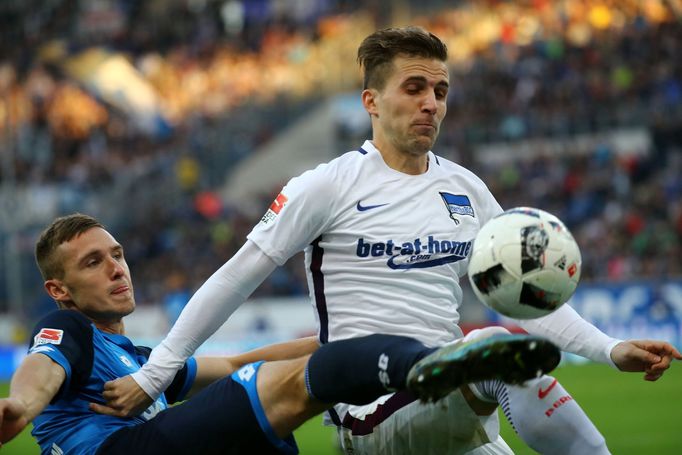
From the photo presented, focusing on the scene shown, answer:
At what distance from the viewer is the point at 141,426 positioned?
179 inches

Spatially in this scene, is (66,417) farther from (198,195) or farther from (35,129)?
(35,129)

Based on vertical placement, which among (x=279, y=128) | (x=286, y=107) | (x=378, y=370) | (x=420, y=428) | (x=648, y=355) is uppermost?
(x=286, y=107)

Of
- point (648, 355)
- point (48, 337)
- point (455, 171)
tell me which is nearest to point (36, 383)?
point (48, 337)

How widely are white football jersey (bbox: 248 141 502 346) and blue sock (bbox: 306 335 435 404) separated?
70 cm

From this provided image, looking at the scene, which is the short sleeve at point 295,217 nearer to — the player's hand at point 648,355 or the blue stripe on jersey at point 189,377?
the blue stripe on jersey at point 189,377

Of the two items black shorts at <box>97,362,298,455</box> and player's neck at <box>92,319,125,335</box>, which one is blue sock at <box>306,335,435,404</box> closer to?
black shorts at <box>97,362,298,455</box>

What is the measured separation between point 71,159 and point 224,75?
182 inches

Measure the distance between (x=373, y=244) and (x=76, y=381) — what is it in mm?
1362

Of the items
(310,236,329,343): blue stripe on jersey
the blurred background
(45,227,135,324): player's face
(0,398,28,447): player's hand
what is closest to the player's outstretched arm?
(0,398,28,447): player's hand

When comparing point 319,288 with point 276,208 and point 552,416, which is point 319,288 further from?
point 552,416

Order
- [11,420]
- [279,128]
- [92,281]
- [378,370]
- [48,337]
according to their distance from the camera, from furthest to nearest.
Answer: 1. [279,128]
2. [92,281]
3. [48,337]
4. [11,420]
5. [378,370]

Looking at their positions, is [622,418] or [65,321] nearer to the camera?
[65,321]

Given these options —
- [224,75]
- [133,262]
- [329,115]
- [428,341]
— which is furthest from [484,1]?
[428,341]

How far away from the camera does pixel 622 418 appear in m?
11.0
